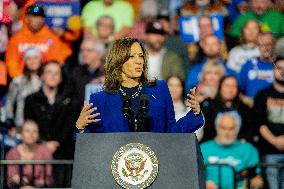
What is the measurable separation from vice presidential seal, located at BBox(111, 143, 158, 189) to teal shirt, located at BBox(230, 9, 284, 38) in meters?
6.40

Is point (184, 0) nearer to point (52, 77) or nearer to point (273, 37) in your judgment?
point (273, 37)

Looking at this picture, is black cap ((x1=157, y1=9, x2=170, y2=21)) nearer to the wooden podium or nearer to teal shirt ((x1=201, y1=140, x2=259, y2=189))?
teal shirt ((x1=201, y1=140, x2=259, y2=189))

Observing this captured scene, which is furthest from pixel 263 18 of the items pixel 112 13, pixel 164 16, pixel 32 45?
pixel 32 45

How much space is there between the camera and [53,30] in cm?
1105

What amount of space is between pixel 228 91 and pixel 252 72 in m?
0.42

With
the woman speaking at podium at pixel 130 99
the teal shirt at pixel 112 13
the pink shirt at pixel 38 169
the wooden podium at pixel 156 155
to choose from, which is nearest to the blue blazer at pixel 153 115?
the woman speaking at podium at pixel 130 99

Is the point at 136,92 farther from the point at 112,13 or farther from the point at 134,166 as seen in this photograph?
the point at 112,13

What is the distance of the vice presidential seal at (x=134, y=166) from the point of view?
4723 mm

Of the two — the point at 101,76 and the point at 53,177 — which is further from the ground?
the point at 101,76

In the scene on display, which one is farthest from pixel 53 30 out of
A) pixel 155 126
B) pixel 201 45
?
pixel 155 126

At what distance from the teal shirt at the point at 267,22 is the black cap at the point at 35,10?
2.52 metres

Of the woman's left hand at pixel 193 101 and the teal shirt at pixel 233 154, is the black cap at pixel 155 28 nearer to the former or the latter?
the teal shirt at pixel 233 154

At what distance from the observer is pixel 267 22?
11094 millimetres

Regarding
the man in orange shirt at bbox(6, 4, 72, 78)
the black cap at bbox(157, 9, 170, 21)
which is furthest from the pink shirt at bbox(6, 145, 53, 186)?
the black cap at bbox(157, 9, 170, 21)
